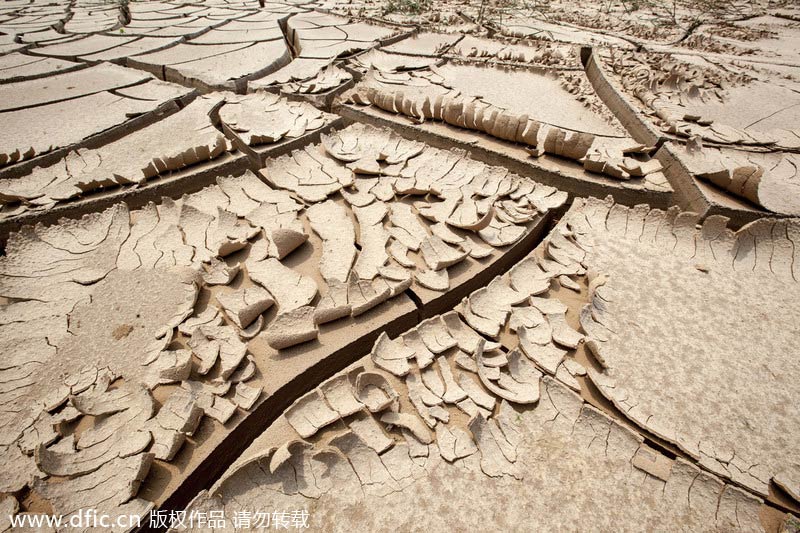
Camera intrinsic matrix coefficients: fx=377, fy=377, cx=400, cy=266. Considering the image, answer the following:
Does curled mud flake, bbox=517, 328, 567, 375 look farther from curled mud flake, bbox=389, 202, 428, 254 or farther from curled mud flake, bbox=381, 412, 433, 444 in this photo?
curled mud flake, bbox=389, 202, 428, 254

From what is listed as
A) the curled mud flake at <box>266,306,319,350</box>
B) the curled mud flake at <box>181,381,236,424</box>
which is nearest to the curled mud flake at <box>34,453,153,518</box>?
the curled mud flake at <box>181,381,236,424</box>

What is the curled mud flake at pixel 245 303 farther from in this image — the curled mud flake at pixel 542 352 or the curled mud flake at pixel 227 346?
the curled mud flake at pixel 542 352

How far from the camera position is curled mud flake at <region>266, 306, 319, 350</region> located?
136 cm

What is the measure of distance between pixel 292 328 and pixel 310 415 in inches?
13.3

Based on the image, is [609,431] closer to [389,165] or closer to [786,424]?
[786,424]

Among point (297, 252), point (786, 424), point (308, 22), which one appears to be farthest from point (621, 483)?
point (308, 22)

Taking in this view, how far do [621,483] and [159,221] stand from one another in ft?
7.46

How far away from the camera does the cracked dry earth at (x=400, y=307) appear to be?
1102 mm

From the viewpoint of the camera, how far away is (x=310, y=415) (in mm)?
1216

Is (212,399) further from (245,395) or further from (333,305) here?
(333,305)

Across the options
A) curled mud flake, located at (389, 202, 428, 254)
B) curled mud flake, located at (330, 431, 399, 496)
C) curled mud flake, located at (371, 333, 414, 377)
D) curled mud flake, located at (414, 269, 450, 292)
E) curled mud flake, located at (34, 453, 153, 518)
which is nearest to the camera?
curled mud flake, located at (34, 453, 153, 518)

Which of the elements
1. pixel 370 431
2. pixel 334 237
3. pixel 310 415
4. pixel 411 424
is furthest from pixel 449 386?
pixel 334 237

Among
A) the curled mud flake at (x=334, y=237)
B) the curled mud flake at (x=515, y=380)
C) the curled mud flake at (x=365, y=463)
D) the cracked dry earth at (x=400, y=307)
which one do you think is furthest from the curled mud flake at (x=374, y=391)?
the curled mud flake at (x=334, y=237)

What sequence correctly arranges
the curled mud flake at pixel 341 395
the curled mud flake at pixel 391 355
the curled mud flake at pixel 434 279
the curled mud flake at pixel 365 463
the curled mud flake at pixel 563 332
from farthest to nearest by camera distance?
the curled mud flake at pixel 434 279 < the curled mud flake at pixel 563 332 < the curled mud flake at pixel 391 355 < the curled mud flake at pixel 341 395 < the curled mud flake at pixel 365 463
